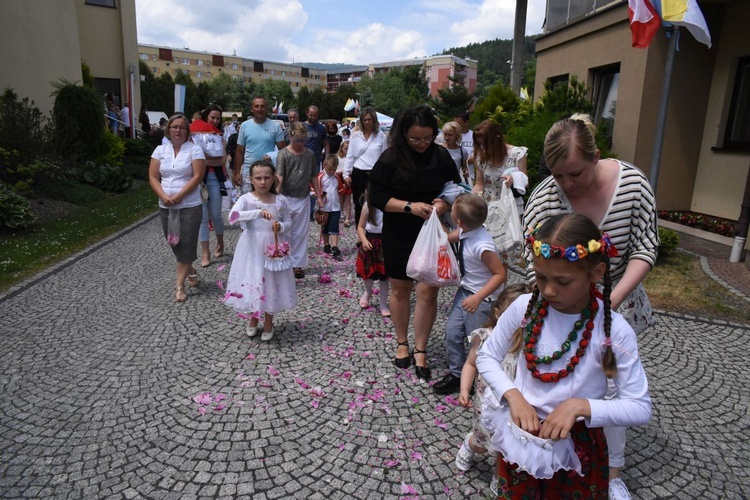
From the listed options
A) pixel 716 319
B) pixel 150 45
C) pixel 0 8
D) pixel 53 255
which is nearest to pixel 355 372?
pixel 716 319

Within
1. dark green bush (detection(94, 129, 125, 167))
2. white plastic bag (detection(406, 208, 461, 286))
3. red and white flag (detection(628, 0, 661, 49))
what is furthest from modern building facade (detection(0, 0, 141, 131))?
white plastic bag (detection(406, 208, 461, 286))

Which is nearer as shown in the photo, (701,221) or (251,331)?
(251,331)

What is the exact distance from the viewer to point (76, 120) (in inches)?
523

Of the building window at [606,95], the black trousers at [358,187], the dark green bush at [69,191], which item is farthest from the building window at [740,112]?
the dark green bush at [69,191]

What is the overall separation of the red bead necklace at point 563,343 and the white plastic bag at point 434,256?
1618mm

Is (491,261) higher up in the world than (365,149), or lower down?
lower down

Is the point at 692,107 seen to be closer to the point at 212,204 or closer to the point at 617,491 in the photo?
the point at 212,204

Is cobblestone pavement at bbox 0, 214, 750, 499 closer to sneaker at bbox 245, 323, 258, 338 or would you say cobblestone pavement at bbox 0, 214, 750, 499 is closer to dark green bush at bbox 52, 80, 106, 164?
sneaker at bbox 245, 323, 258, 338

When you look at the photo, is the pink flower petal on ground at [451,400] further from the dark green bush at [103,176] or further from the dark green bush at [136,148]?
the dark green bush at [136,148]

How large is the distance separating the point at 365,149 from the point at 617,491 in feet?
16.8

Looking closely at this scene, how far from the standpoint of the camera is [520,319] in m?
2.06

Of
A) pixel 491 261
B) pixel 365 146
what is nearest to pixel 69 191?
pixel 365 146

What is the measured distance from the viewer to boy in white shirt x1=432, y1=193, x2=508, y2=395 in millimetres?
3469

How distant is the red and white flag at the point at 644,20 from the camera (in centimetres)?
716
